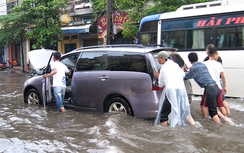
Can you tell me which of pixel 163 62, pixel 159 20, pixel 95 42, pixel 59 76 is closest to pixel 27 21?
pixel 95 42

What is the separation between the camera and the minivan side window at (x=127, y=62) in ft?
18.7

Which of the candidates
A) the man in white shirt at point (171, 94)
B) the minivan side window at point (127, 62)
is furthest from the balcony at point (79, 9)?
the man in white shirt at point (171, 94)

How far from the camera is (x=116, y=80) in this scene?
5973mm

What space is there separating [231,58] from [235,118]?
8.85 feet

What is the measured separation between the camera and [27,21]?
74.4 feet

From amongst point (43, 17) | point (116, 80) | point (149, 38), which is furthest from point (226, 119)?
point (43, 17)

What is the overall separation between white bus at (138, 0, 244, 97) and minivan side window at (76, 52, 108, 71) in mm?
4150

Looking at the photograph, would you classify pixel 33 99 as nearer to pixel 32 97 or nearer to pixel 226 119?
pixel 32 97

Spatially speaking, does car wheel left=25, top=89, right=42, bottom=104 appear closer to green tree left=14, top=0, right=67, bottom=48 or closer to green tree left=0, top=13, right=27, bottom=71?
green tree left=14, top=0, right=67, bottom=48

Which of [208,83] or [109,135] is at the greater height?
[208,83]

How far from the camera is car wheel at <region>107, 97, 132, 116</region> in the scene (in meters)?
5.85

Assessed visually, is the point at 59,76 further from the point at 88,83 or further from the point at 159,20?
the point at 159,20

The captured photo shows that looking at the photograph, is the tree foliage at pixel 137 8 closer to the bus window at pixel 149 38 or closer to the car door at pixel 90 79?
the bus window at pixel 149 38

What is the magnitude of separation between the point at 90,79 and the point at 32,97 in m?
2.43
